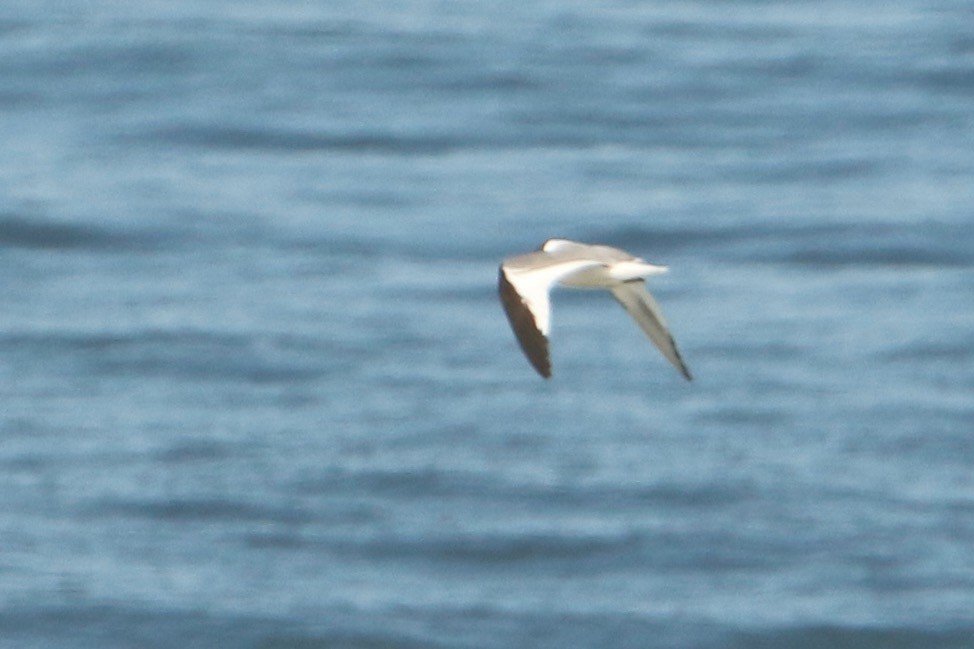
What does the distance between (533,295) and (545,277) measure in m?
0.22

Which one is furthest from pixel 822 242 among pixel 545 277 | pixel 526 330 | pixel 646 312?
pixel 526 330

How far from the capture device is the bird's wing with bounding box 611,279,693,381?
1099cm

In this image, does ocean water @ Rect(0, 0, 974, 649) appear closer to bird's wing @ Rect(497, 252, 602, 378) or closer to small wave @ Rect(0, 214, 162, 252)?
small wave @ Rect(0, 214, 162, 252)

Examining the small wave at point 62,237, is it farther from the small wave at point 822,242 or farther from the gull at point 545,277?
the gull at point 545,277

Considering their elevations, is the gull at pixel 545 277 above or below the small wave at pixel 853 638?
above

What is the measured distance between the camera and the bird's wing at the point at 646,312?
36.1ft

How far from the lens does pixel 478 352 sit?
26359 mm

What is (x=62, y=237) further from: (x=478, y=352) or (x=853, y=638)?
(x=853, y=638)

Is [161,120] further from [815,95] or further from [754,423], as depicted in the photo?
[754,423]

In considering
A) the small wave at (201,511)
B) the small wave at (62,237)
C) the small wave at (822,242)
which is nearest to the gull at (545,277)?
the small wave at (201,511)

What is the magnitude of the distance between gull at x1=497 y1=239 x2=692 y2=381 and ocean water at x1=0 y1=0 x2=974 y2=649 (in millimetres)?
10449

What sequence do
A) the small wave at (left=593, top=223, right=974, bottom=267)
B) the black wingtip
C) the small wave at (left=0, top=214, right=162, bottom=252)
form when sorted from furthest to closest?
the small wave at (left=0, top=214, right=162, bottom=252)
the small wave at (left=593, top=223, right=974, bottom=267)
the black wingtip

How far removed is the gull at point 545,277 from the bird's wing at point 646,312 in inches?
18.1

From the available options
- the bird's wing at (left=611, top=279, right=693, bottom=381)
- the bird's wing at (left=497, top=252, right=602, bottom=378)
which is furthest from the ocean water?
the bird's wing at (left=497, top=252, right=602, bottom=378)
